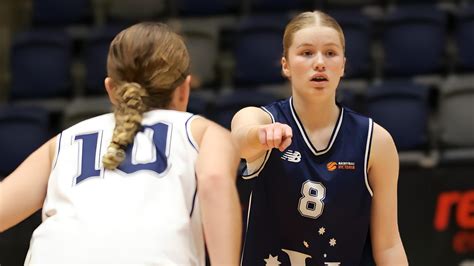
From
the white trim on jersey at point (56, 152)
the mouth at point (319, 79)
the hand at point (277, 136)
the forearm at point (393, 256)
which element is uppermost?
the mouth at point (319, 79)

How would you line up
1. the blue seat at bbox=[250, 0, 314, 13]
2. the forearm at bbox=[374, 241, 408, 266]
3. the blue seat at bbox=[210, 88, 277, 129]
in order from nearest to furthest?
1. the forearm at bbox=[374, 241, 408, 266]
2. the blue seat at bbox=[210, 88, 277, 129]
3. the blue seat at bbox=[250, 0, 314, 13]

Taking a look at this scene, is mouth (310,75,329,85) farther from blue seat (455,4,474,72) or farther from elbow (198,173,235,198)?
blue seat (455,4,474,72)

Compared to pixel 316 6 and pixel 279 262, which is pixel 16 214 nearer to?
pixel 279 262

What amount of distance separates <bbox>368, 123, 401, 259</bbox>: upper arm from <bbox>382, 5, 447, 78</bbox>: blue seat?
16.0 feet

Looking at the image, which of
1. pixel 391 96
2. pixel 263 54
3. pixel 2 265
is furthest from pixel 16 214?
pixel 263 54

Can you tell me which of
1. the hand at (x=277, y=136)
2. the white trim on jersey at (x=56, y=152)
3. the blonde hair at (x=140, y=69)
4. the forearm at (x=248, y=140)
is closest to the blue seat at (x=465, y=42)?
the forearm at (x=248, y=140)

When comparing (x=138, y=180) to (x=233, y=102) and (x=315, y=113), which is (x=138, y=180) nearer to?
(x=315, y=113)

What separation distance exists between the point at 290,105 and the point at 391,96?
13.2ft

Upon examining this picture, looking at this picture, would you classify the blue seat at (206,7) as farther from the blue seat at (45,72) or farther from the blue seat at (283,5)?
the blue seat at (45,72)

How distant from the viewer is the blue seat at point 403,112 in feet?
23.0

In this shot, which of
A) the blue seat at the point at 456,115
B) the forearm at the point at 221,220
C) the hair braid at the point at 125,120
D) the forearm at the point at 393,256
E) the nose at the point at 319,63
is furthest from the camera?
the blue seat at the point at 456,115

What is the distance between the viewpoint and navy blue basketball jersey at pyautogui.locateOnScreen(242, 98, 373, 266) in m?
3.20

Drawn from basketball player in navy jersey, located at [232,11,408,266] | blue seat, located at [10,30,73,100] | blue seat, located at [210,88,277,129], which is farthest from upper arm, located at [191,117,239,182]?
blue seat, located at [10,30,73,100]

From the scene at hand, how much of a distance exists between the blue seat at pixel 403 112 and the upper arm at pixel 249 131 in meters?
3.95
